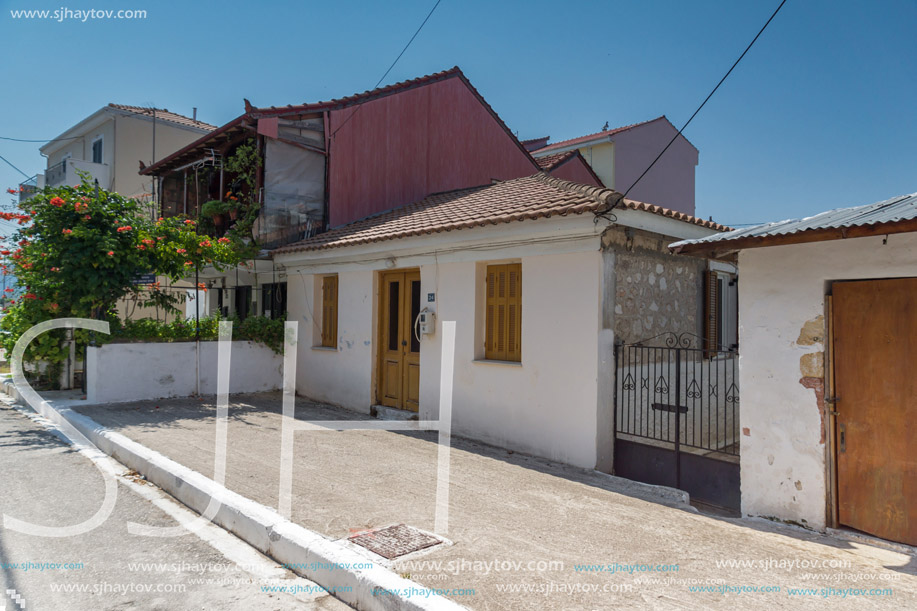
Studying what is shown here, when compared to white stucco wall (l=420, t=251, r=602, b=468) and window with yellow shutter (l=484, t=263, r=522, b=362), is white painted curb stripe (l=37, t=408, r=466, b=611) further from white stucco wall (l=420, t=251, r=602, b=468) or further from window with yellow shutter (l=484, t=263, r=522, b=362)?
window with yellow shutter (l=484, t=263, r=522, b=362)

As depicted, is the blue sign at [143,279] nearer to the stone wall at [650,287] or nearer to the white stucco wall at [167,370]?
the white stucco wall at [167,370]

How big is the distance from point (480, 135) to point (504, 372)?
8.41 m

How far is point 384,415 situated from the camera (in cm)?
988

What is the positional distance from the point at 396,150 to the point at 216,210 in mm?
4352

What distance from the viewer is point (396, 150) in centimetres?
1321

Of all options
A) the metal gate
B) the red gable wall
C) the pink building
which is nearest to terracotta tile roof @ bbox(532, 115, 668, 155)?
the pink building

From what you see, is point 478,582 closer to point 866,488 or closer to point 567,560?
point 567,560

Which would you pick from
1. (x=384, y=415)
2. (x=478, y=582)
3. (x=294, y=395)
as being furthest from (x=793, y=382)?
(x=294, y=395)

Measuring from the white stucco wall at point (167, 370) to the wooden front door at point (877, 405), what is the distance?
10.4m

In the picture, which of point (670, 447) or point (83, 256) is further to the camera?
point (83, 256)

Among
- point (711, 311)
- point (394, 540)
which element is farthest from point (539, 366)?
point (394, 540)

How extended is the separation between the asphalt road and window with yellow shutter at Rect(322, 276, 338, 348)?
5774 mm

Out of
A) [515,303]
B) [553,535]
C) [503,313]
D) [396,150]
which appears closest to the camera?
[553,535]

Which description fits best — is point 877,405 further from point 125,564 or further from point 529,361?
point 125,564
